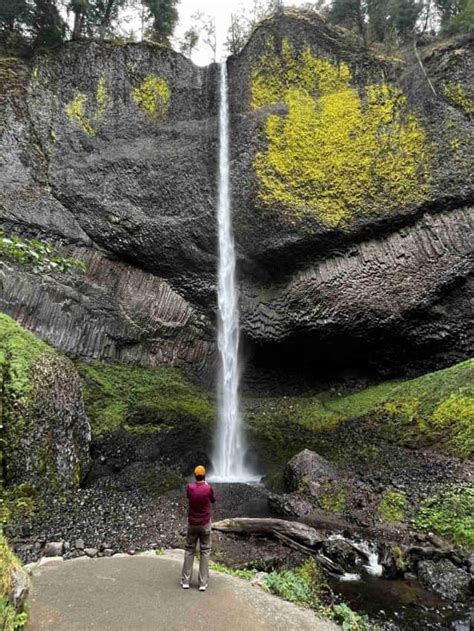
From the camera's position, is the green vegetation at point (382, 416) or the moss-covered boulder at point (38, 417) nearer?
the moss-covered boulder at point (38, 417)

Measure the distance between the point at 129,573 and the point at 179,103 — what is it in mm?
19970

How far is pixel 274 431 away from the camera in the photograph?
53.7ft

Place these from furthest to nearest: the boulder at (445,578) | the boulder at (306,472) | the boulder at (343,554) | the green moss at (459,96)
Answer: the green moss at (459,96)
the boulder at (306,472)
the boulder at (343,554)
the boulder at (445,578)

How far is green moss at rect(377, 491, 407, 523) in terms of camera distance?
9.15m

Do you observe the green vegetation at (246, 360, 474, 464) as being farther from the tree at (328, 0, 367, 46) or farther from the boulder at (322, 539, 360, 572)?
the tree at (328, 0, 367, 46)

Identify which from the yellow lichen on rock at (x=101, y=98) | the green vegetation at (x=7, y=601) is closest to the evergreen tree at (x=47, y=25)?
the yellow lichen on rock at (x=101, y=98)

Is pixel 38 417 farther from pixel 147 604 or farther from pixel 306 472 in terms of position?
pixel 306 472

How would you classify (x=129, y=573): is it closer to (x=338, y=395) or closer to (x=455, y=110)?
(x=338, y=395)

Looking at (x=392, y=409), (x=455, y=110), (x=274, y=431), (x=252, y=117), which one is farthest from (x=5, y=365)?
(x=455, y=110)

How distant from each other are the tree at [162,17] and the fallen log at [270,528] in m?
26.0

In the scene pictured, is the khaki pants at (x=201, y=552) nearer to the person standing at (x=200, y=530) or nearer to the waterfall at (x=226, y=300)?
the person standing at (x=200, y=530)

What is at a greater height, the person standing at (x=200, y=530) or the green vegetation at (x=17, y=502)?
the person standing at (x=200, y=530)

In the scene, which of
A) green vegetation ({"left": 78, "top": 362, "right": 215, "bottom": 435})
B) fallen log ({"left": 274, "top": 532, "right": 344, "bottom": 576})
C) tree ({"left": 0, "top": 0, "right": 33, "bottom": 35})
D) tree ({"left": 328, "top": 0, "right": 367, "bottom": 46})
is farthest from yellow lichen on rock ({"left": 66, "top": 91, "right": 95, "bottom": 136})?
fallen log ({"left": 274, "top": 532, "right": 344, "bottom": 576})

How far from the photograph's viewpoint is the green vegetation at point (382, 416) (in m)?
12.3
